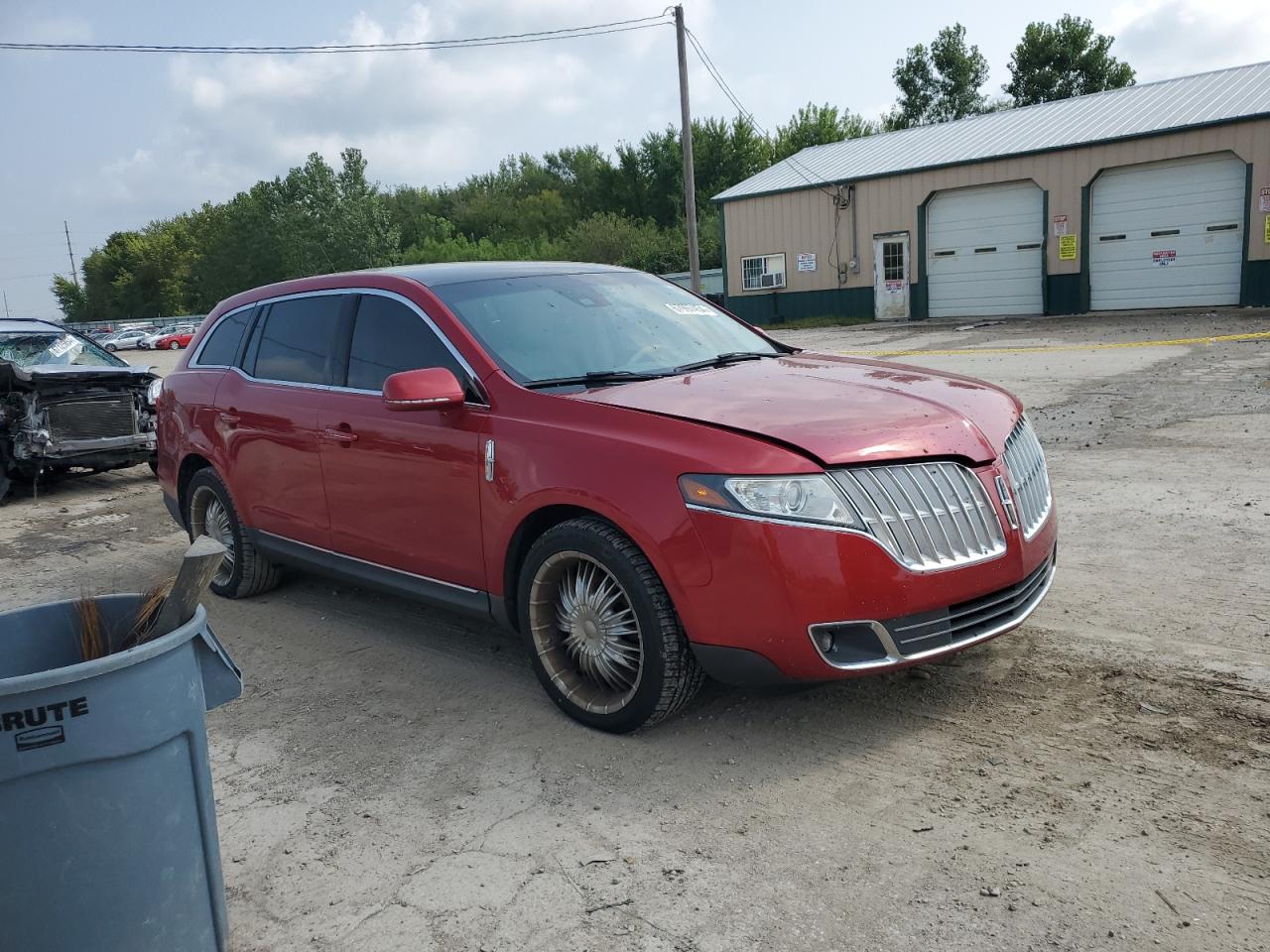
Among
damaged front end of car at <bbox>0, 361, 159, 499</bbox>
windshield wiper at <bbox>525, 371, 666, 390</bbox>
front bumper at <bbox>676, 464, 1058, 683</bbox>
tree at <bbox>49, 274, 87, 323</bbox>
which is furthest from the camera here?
tree at <bbox>49, 274, 87, 323</bbox>

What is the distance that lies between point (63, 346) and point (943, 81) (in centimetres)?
5232

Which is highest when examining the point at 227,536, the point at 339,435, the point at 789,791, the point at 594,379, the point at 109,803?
the point at 594,379

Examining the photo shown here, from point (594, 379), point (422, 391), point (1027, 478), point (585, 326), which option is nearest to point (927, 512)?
point (1027, 478)

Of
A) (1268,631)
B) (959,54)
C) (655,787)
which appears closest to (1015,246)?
(1268,631)

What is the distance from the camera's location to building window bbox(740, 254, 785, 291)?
101 feet

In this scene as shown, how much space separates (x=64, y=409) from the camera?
1030 centimetres

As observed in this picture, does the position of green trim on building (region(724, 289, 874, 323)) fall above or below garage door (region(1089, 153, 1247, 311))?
below

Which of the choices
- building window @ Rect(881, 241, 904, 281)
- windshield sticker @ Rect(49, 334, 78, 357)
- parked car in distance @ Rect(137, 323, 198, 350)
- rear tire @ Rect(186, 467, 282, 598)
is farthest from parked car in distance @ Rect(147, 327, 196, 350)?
rear tire @ Rect(186, 467, 282, 598)

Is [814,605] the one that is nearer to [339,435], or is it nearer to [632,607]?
[632,607]

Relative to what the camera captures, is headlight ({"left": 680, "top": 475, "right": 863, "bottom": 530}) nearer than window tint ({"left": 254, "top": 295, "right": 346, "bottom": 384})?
Yes

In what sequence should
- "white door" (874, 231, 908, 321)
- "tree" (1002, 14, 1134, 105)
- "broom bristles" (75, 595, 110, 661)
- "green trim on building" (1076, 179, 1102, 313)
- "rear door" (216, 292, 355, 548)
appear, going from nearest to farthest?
"broom bristles" (75, 595, 110, 661) → "rear door" (216, 292, 355, 548) → "green trim on building" (1076, 179, 1102, 313) → "white door" (874, 231, 908, 321) → "tree" (1002, 14, 1134, 105)

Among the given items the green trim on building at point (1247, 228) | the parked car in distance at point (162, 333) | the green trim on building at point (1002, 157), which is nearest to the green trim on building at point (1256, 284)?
the green trim on building at point (1247, 228)

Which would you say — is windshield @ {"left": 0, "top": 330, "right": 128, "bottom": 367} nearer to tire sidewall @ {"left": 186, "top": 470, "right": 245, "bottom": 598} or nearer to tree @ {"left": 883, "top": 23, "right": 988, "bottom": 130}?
tire sidewall @ {"left": 186, "top": 470, "right": 245, "bottom": 598}

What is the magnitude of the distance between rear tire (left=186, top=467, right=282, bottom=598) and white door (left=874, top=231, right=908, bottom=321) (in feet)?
79.4
